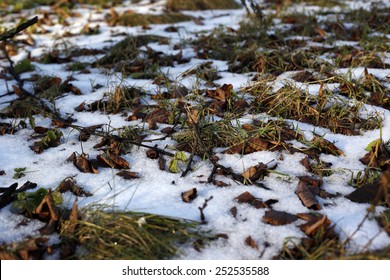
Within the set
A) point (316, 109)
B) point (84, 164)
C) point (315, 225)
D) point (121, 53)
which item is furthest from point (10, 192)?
point (121, 53)

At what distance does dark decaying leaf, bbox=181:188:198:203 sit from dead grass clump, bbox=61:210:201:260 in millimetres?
189

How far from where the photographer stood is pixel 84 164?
6.58 feet

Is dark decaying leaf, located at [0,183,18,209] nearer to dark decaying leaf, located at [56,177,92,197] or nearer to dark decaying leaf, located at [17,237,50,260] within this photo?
dark decaying leaf, located at [56,177,92,197]

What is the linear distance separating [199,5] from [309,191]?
180 inches

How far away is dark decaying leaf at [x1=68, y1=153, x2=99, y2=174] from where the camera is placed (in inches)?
78.5

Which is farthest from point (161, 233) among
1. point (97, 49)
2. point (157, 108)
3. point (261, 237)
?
point (97, 49)

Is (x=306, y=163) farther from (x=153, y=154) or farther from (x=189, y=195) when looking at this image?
(x=153, y=154)

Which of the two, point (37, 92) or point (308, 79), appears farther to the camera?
point (37, 92)

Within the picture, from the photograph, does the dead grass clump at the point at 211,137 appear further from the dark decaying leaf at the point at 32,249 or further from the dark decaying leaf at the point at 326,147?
the dark decaying leaf at the point at 32,249

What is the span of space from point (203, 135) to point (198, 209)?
22.1 inches

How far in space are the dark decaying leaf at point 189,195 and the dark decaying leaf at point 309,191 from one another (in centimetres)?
47

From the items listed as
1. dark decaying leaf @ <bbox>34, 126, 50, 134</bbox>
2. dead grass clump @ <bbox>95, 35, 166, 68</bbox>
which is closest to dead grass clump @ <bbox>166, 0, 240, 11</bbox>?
dead grass clump @ <bbox>95, 35, 166, 68</bbox>

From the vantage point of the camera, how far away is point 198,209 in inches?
67.0

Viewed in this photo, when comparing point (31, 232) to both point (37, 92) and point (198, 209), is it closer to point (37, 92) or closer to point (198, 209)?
point (198, 209)
